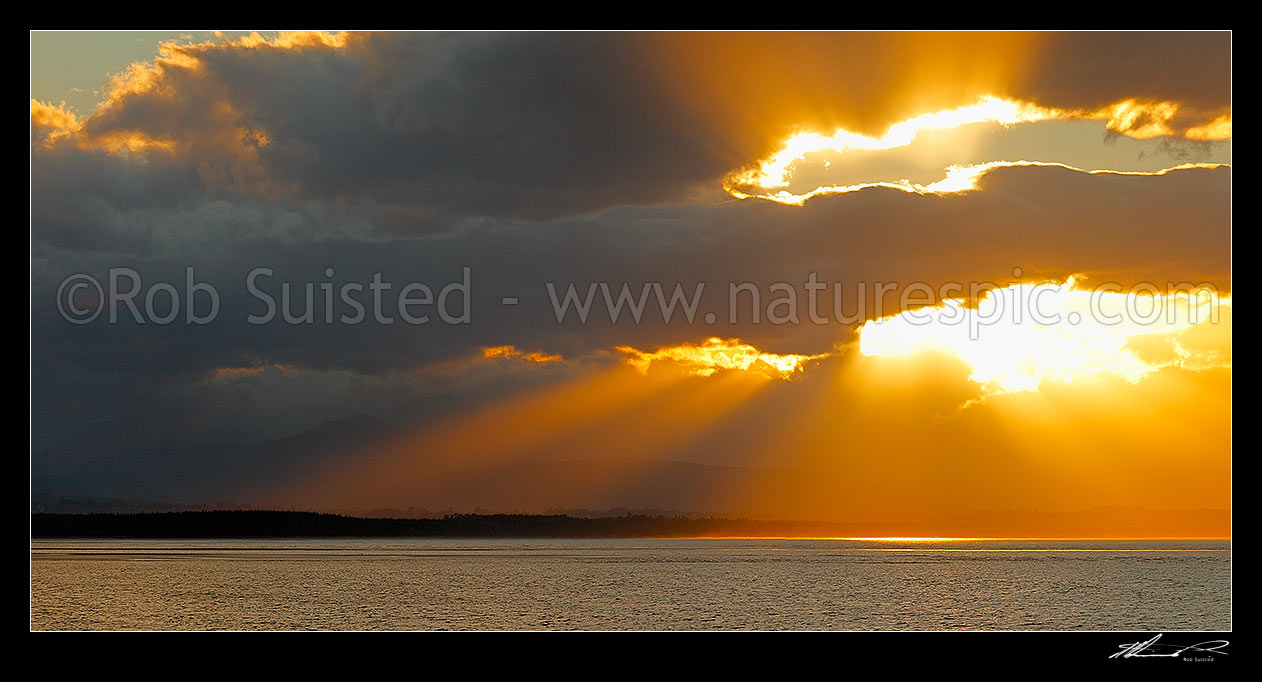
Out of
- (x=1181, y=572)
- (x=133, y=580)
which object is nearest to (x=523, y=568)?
(x=133, y=580)
